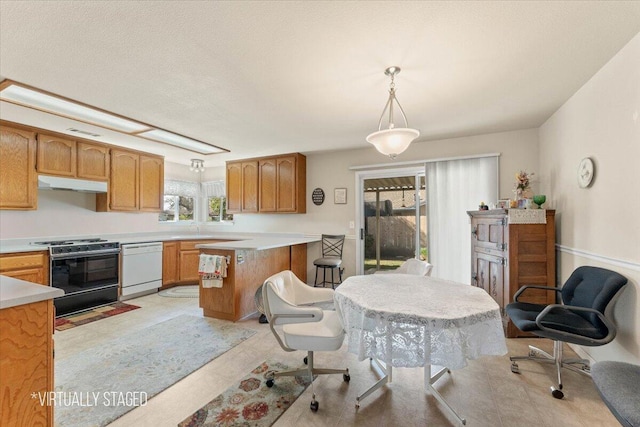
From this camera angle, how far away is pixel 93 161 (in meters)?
4.12

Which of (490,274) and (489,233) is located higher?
(489,233)

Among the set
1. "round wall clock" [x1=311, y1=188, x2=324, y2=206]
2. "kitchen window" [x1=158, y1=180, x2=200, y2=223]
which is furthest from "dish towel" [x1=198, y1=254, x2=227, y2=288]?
"kitchen window" [x1=158, y1=180, x2=200, y2=223]

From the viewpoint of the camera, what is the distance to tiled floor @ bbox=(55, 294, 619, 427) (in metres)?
1.72

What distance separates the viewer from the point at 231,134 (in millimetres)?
3822

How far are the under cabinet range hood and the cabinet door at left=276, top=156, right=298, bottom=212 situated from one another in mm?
2763

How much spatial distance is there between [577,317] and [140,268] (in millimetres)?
5449

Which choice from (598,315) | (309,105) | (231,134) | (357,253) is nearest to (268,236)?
(357,253)

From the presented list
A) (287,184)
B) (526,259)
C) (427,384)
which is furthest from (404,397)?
(287,184)

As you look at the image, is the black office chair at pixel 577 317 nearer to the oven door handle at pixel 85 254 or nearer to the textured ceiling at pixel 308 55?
the textured ceiling at pixel 308 55

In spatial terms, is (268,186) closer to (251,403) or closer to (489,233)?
(489,233)

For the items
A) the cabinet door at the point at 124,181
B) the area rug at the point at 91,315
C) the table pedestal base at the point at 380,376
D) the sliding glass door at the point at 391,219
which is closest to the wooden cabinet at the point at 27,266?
the area rug at the point at 91,315

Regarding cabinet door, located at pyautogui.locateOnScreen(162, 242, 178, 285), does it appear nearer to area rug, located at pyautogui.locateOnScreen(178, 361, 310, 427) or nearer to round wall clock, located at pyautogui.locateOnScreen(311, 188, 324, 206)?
round wall clock, located at pyautogui.locateOnScreen(311, 188, 324, 206)

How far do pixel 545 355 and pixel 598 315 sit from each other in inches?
27.5

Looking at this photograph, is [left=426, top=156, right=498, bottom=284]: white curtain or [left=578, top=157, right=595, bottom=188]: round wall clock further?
[left=426, top=156, right=498, bottom=284]: white curtain
